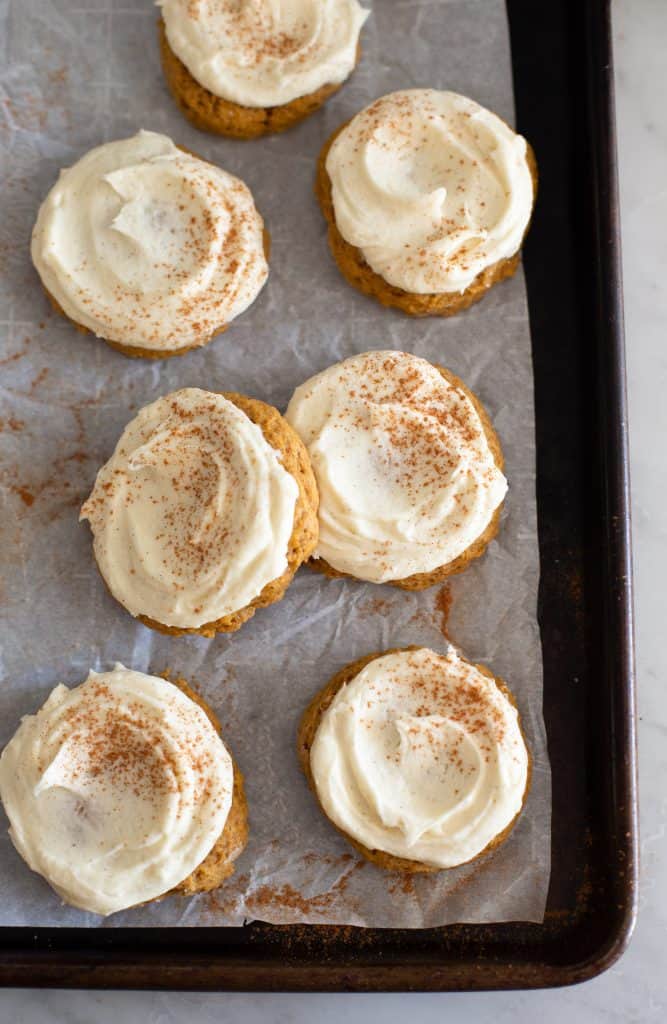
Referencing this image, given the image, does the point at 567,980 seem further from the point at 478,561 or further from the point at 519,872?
the point at 478,561

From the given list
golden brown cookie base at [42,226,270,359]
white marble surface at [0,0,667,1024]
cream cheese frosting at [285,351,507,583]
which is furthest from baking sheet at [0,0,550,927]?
white marble surface at [0,0,667,1024]

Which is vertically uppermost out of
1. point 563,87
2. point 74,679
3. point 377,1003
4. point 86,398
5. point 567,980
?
point 563,87

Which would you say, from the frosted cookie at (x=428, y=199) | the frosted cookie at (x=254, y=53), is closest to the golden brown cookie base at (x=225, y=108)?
the frosted cookie at (x=254, y=53)

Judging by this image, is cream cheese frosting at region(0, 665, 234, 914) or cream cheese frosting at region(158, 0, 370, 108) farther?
cream cheese frosting at region(158, 0, 370, 108)

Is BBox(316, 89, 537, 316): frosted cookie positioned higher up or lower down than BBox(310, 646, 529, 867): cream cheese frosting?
higher up

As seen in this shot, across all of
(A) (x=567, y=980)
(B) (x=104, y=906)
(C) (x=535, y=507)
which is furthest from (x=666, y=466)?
(B) (x=104, y=906)

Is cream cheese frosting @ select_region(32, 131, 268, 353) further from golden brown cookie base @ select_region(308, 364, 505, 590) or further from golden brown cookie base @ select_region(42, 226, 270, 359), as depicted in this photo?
golden brown cookie base @ select_region(308, 364, 505, 590)

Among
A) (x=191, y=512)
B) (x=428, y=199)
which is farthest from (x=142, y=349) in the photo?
(x=428, y=199)
